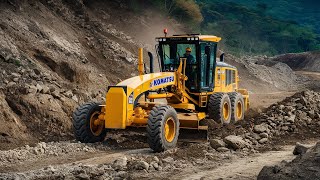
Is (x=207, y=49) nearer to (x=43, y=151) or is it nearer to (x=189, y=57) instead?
(x=189, y=57)

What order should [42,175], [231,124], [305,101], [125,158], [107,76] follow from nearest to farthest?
[42,175] → [125,158] → [231,124] → [305,101] → [107,76]

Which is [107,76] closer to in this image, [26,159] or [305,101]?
[305,101]

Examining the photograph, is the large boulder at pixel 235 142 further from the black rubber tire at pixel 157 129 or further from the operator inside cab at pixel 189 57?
the operator inside cab at pixel 189 57

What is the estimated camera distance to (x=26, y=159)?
1161 cm

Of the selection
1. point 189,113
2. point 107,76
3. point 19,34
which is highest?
point 19,34

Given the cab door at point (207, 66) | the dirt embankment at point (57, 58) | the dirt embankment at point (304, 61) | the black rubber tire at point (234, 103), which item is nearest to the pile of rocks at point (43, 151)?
the dirt embankment at point (57, 58)

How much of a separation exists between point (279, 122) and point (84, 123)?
5.96 metres

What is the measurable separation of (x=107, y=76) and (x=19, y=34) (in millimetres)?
4545

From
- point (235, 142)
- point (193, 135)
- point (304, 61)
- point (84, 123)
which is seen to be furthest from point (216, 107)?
point (304, 61)

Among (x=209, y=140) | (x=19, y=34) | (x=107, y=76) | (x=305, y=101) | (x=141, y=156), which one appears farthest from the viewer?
(x=107, y=76)

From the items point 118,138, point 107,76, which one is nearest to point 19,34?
point 107,76

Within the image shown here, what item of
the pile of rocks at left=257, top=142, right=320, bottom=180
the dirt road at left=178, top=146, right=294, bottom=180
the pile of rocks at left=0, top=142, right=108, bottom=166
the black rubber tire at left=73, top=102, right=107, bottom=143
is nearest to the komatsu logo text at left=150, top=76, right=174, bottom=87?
the black rubber tire at left=73, top=102, right=107, bottom=143

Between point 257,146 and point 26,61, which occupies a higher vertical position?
point 26,61

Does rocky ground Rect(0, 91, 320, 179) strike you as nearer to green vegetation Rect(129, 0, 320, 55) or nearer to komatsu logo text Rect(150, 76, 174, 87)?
komatsu logo text Rect(150, 76, 174, 87)
